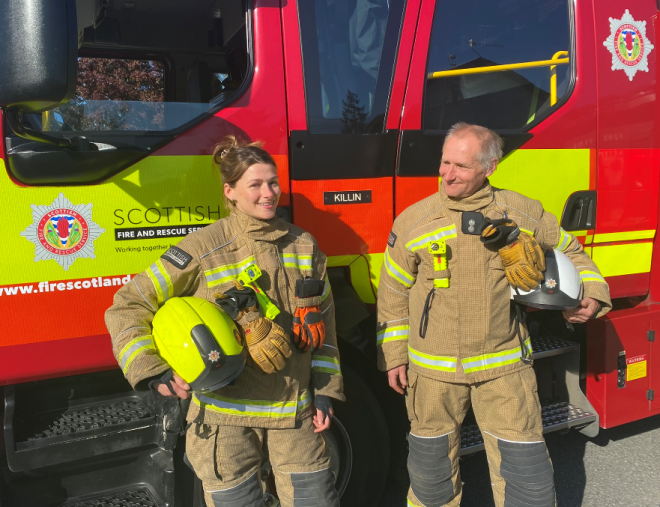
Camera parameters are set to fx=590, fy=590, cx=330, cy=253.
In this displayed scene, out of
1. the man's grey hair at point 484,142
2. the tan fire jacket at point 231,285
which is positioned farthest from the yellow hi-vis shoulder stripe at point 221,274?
the man's grey hair at point 484,142

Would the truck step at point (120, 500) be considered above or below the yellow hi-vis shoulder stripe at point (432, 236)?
below

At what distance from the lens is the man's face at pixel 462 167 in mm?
2010

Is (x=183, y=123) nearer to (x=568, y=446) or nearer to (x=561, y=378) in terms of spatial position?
(x=561, y=378)

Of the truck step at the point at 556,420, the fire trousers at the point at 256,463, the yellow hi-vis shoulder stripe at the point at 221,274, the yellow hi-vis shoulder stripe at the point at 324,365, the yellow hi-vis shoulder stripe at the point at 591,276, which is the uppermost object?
the yellow hi-vis shoulder stripe at the point at 221,274

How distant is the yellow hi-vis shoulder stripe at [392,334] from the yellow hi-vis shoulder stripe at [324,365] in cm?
31

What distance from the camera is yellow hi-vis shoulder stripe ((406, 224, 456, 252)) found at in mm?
2094

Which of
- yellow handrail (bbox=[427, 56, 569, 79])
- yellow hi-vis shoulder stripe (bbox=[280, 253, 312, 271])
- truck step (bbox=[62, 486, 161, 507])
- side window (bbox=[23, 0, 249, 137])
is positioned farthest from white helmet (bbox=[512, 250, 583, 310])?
truck step (bbox=[62, 486, 161, 507])

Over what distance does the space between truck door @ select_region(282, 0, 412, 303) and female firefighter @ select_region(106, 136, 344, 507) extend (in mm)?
255

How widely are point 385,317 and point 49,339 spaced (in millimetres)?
1163

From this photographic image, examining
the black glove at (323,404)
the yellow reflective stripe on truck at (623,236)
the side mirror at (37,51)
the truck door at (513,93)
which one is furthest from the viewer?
the yellow reflective stripe on truck at (623,236)

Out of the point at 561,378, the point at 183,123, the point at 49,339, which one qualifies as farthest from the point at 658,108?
the point at 49,339

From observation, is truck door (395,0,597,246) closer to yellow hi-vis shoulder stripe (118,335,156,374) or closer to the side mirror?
yellow hi-vis shoulder stripe (118,335,156,374)

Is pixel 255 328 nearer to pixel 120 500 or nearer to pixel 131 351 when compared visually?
pixel 131 351

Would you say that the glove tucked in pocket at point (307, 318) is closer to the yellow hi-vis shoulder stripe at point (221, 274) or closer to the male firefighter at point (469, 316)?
the yellow hi-vis shoulder stripe at point (221, 274)
